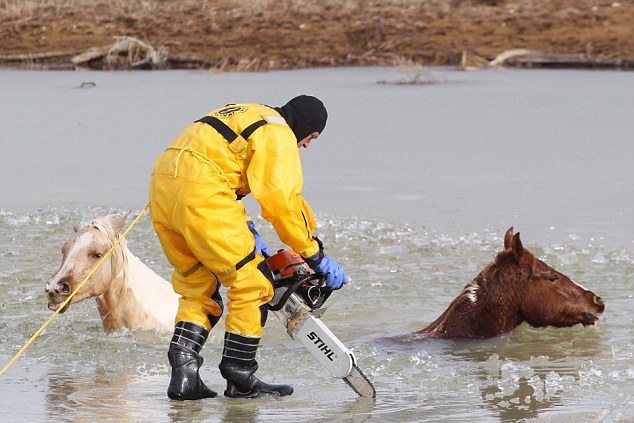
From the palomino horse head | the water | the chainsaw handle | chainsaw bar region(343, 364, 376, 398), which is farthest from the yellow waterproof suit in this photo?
the palomino horse head

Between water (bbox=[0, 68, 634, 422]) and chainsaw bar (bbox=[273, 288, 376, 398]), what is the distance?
100 millimetres

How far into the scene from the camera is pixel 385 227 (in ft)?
31.5

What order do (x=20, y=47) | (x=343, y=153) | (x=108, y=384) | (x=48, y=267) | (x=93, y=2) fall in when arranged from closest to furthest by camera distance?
1. (x=108, y=384)
2. (x=48, y=267)
3. (x=343, y=153)
4. (x=20, y=47)
5. (x=93, y=2)

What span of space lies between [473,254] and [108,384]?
12.3 feet

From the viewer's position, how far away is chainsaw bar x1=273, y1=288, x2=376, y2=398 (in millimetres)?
5289

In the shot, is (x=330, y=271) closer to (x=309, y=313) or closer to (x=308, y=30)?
(x=309, y=313)

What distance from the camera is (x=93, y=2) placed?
88.8 feet

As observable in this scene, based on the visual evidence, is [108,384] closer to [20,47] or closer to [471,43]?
[471,43]

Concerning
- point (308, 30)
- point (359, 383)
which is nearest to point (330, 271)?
point (359, 383)

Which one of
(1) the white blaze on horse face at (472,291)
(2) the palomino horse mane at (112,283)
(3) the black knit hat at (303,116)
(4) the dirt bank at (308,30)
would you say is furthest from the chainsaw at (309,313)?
(4) the dirt bank at (308,30)

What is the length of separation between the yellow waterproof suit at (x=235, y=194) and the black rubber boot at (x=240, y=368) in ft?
0.18

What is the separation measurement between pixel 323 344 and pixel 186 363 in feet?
1.96

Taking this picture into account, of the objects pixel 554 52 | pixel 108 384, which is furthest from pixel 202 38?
pixel 108 384

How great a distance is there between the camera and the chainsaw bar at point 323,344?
5.29 m
